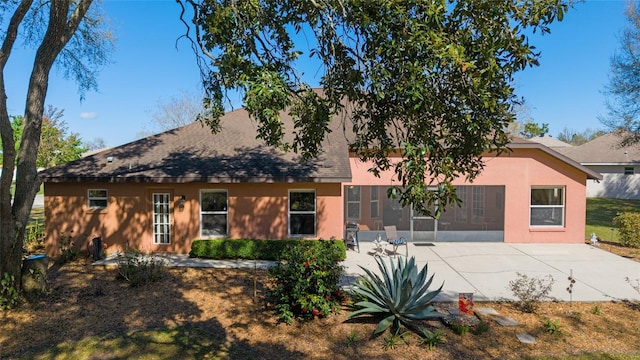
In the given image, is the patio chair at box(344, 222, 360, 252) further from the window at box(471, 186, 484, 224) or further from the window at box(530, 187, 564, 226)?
the window at box(530, 187, 564, 226)

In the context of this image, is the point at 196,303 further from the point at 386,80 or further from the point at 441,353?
the point at 386,80

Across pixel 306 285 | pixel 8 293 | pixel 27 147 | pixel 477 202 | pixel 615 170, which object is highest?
pixel 27 147

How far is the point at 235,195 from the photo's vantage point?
12570mm

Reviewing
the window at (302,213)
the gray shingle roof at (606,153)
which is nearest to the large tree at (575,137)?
the gray shingle roof at (606,153)

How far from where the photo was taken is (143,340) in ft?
20.2

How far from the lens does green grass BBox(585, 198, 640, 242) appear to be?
16822mm

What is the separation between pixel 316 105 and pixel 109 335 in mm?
5514

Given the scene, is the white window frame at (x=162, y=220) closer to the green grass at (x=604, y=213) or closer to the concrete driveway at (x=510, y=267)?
the concrete driveway at (x=510, y=267)

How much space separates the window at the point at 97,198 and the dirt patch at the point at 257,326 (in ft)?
14.4

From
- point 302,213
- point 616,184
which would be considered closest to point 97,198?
point 302,213

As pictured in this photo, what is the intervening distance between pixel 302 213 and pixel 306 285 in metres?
6.02

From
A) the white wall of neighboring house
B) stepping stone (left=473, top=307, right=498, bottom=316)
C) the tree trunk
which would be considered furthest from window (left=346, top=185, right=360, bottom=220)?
the white wall of neighboring house

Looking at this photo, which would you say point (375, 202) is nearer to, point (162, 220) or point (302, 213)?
point (302, 213)

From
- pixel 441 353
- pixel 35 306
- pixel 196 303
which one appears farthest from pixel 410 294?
pixel 35 306
